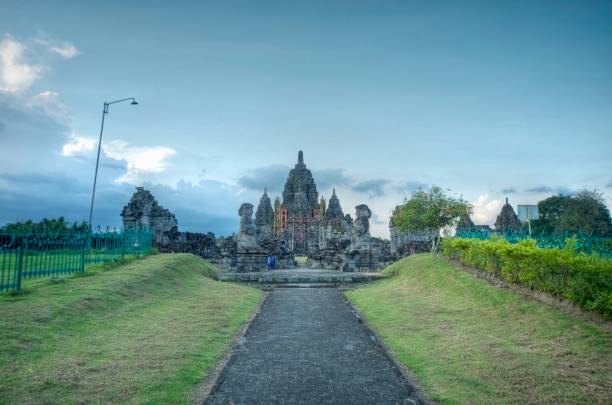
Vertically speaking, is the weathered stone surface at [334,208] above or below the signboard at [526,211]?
above

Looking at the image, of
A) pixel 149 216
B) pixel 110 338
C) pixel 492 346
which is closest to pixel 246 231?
pixel 149 216

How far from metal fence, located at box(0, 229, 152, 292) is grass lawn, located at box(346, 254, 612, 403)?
27.8 ft

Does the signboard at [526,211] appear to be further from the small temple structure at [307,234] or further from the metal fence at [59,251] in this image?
the metal fence at [59,251]

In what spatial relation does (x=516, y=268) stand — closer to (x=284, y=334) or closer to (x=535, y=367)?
(x=535, y=367)

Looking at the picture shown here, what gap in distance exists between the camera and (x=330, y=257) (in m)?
25.3

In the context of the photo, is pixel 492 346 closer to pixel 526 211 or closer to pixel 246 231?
pixel 526 211

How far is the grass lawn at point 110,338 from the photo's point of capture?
16.9ft

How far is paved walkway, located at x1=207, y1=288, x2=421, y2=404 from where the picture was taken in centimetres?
527

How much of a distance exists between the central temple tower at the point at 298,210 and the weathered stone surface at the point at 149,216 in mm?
22390

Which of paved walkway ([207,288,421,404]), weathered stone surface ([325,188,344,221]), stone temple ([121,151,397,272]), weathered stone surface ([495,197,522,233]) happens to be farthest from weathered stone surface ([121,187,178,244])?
weathered stone surface ([495,197,522,233])

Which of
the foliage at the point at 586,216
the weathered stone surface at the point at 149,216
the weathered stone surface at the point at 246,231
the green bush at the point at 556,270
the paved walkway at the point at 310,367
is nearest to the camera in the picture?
the paved walkway at the point at 310,367

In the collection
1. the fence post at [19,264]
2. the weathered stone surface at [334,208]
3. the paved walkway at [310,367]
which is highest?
the weathered stone surface at [334,208]

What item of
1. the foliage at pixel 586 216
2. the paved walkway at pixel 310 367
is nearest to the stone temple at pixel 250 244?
the paved walkway at pixel 310 367

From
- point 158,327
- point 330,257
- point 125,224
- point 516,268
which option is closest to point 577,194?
point 330,257
